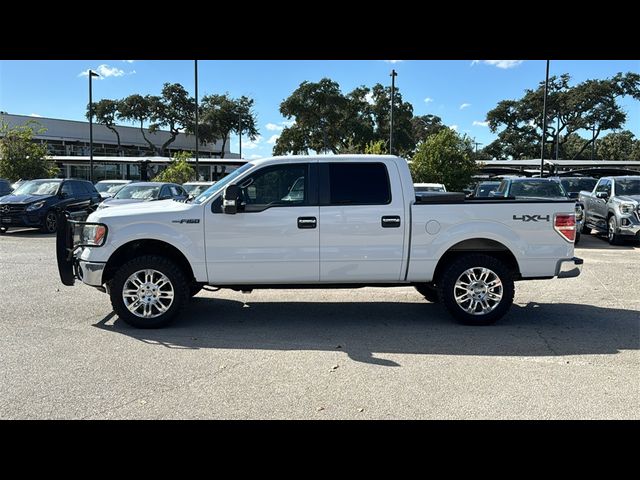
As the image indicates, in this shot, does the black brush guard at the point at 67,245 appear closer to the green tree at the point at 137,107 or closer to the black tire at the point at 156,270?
the black tire at the point at 156,270

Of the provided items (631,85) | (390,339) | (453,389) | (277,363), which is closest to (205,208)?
(277,363)

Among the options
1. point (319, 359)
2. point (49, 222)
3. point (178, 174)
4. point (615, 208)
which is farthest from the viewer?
point (178, 174)

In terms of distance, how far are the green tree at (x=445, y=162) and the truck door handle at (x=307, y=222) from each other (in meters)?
Result: 18.4

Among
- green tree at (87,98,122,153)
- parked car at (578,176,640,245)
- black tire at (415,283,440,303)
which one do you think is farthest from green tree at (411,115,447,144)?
black tire at (415,283,440,303)

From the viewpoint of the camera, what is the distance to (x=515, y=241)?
6.33 m

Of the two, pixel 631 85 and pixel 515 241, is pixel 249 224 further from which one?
pixel 631 85

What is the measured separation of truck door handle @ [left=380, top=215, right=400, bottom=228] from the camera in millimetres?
6238

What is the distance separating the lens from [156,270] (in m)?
6.18

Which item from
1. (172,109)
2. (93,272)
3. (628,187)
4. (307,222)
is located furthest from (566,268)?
(172,109)

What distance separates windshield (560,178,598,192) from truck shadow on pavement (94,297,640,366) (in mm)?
14729

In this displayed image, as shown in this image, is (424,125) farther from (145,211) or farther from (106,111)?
(145,211)

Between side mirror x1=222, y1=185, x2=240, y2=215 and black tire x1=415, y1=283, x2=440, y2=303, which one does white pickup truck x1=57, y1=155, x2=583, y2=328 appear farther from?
black tire x1=415, y1=283, x2=440, y2=303

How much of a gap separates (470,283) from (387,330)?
1171mm

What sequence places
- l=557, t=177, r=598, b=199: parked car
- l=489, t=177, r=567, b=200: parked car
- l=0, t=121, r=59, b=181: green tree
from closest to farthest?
l=489, t=177, r=567, b=200: parked car, l=557, t=177, r=598, b=199: parked car, l=0, t=121, r=59, b=181: green tree
